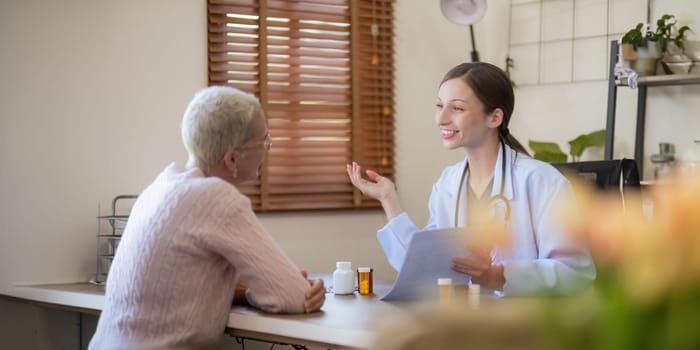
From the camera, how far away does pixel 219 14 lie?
14.3ft

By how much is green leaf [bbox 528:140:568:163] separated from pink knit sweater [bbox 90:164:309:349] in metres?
2.67

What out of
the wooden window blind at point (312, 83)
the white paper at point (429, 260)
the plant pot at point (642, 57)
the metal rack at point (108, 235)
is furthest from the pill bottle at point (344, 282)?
the plant pot at point (642, 57)

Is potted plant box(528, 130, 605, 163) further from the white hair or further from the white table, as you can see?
the white hair

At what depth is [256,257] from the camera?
2254mm

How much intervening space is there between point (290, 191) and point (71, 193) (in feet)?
3.64

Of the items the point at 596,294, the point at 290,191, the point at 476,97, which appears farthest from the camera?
the point at 290,191

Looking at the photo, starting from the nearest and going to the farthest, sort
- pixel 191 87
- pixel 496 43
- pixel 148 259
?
pixel 148 259
pixel 191 87
pixel 496 43

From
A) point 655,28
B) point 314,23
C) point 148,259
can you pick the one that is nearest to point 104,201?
point 314,23

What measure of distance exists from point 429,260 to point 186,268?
1.96ft

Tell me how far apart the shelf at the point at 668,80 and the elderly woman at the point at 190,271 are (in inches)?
104

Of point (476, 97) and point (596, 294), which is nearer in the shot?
point (596, 294)

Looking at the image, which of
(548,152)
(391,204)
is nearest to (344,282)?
(391,204)

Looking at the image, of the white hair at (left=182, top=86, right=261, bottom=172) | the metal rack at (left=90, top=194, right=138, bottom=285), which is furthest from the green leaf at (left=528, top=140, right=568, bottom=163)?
the white hair at (left=182, top=86, right=261, bottom=172)

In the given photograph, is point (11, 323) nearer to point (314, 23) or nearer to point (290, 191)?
point (290, 191)
